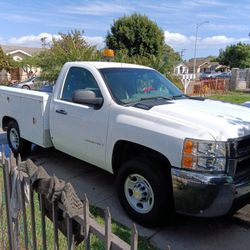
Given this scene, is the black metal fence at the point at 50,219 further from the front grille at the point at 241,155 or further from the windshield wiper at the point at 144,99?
the windshield wiper at the point at 144,99

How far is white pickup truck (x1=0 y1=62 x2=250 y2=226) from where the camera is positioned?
3.11m

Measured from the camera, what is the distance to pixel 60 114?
489 cm

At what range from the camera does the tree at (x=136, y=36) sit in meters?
27.1

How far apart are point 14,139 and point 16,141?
74mm

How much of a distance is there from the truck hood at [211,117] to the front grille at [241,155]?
0.07 meters

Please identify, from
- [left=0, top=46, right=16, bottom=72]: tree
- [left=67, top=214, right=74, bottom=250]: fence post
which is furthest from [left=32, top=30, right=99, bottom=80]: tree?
[left=0, top=46, right=16, bottom=72]: tree

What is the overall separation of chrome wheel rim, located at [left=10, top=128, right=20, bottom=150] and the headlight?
13.8 feet

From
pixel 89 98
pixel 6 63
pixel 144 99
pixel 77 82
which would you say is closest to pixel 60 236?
pixel 89 98

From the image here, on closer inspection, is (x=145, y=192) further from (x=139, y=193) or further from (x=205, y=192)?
(x=205, y=192)

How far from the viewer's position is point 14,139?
6449 mm

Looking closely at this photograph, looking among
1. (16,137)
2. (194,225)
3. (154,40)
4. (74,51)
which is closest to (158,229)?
(194,225)

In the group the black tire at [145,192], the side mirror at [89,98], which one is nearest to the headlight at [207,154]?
the black tire at [145,192]

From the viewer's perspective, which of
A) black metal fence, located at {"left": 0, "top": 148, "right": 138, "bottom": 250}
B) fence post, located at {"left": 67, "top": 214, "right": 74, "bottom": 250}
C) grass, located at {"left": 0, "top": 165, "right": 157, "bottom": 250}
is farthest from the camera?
grass, located at {"left": 0, "top": 165, "right": 157, "bottom": 250}

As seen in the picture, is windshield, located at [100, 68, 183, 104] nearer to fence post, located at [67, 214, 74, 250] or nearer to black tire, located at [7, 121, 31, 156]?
fence post, located at [67, 214, 74, 250]
